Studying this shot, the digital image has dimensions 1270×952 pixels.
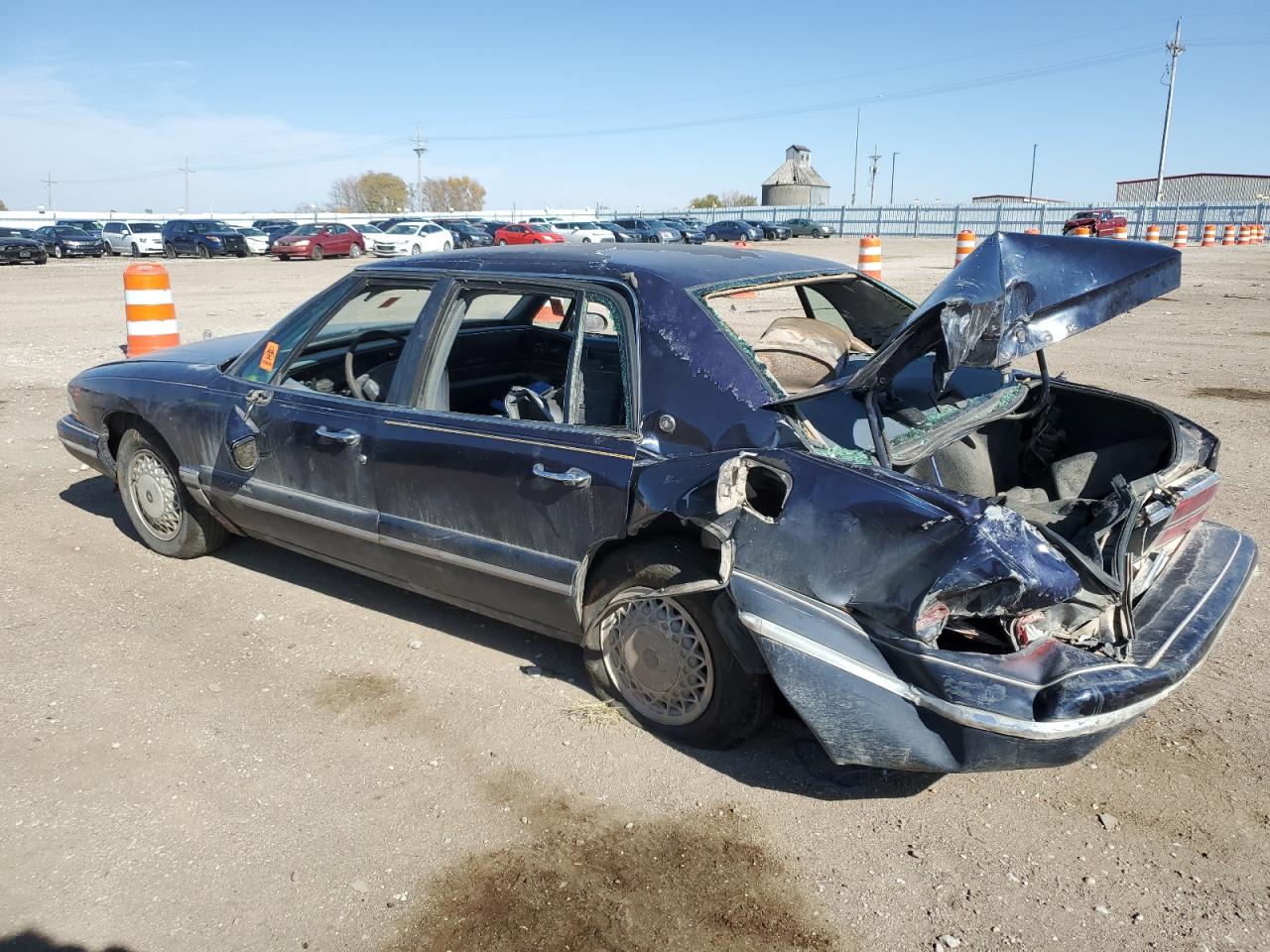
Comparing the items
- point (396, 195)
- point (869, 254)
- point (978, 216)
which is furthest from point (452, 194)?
point (869, 254)

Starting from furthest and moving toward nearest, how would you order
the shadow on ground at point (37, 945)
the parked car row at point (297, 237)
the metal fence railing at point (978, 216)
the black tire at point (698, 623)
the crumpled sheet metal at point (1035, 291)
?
the metal fence railing at point (978, 216), the parked car row at point (297, 237), the black tire at point (698, 623), the crumpled sheet metal at point (1035, 291), the shadow on ground at point (37, 945)

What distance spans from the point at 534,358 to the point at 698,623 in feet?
6.68

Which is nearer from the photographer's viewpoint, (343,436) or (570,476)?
(570,476)

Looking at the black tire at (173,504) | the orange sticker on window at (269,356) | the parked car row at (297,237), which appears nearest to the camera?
the orange sticker on window at (269,356)

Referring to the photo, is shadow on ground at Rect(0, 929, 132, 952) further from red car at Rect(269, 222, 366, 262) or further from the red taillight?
red car at Rect(269, 222, 366, 262)

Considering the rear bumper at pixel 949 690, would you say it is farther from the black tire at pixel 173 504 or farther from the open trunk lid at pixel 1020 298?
the black tire at pixel 173 504

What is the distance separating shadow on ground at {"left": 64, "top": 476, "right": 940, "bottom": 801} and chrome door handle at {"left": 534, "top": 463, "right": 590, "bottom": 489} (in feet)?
2.99

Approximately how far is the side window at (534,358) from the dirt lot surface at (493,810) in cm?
104

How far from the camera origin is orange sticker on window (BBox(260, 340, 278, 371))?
4.26 meters

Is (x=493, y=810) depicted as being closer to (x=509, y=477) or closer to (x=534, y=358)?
(x=509, y=477)

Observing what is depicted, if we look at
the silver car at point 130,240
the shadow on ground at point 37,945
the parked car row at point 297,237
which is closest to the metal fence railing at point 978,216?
the parked car row at point 297,237

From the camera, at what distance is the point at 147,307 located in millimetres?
8117

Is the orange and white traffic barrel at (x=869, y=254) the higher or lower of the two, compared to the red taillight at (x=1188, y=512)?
higher

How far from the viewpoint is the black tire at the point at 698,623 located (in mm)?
3014
